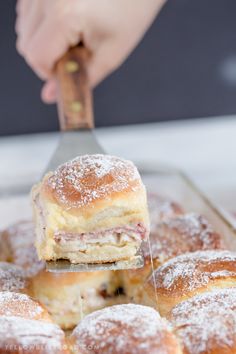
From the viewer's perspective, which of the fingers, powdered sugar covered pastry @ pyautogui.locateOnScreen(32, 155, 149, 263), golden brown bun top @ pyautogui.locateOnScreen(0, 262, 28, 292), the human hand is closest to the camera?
powdered sugar covered pastry @ pyautogui.locateOnScreen(32, 155, 149, 263)

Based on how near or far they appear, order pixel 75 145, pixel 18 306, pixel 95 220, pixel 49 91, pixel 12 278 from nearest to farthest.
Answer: pixel 18 306 → pixel 95 220 → pixel 12 278 → pixel 75 145 → pixel 49 91

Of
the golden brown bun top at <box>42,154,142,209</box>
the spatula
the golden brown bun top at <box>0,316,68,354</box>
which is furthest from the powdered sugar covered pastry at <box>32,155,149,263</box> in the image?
the spatula

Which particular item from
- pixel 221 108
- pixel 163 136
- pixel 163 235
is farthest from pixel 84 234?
pixel 221 108

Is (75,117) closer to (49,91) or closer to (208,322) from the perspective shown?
(49,91)

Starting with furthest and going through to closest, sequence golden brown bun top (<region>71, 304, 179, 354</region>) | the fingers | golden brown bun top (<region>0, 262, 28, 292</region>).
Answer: the fingers, golden brown bun top (<region>0, 262, 28, 292</region>), golden brown bun top (<region>71, 304, 179, 354</region>)

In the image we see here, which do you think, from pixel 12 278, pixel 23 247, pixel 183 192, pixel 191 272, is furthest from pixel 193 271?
pixel 183 192

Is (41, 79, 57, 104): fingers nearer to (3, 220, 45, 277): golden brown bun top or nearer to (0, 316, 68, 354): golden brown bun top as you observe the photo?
(3, 220, 45, 277): golden brown bun top
